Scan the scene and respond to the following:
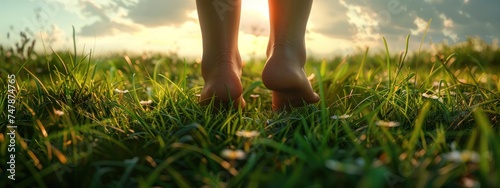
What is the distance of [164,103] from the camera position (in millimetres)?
1865

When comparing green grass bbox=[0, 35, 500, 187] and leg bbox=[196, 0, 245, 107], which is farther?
leg bbox=[196, 0, 245, 107]

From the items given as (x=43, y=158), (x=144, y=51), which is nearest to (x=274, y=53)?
(x=43, y=158)

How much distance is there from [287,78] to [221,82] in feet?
0.81

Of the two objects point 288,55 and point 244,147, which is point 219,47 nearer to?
point 288,55

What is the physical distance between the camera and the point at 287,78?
184cm

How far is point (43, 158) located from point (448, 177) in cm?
97

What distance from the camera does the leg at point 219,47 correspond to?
1.86m

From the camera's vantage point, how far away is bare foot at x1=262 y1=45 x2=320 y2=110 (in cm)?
185

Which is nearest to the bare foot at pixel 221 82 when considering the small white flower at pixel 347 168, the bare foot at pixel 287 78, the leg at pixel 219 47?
the leg at pixel 219 47

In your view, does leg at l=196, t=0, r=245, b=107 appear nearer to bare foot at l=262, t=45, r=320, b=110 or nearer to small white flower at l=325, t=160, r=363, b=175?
bare foot at l=262, t=45, r=320, b=110

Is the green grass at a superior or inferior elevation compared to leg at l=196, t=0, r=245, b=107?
inferior

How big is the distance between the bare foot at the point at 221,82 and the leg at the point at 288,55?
12 cm

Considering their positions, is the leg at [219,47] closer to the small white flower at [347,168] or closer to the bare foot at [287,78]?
the bare foot at [287,78]

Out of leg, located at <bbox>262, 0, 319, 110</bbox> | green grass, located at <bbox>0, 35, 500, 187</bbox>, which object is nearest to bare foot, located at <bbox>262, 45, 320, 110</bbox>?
leg, located at <bbox>262, 0, 319, 110</bbox>
